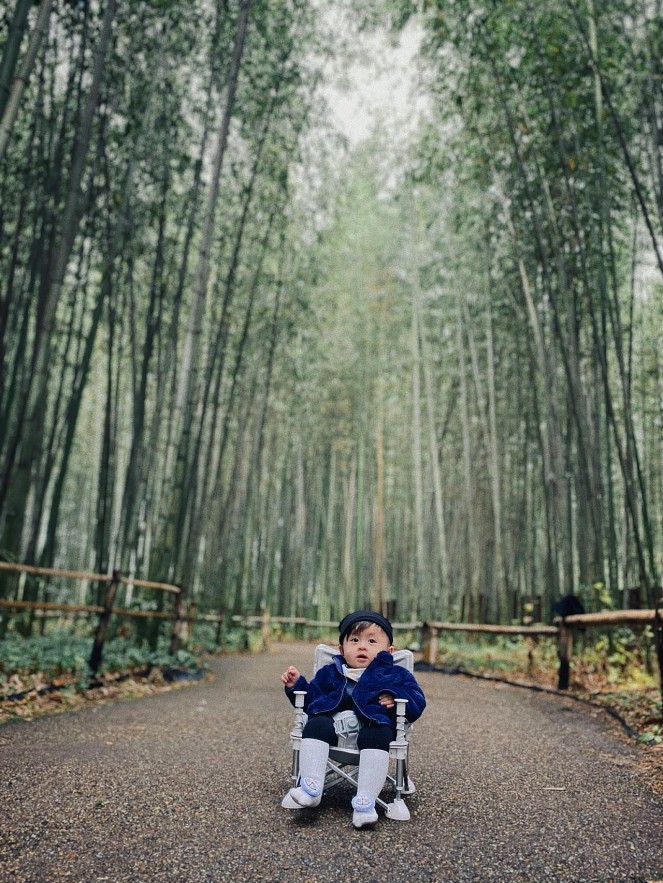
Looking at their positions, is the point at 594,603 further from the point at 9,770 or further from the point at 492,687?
the point at 9,770

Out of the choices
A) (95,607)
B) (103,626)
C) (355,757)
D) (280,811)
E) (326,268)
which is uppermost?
(326,268)

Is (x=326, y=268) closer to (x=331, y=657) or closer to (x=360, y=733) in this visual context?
(x=331, y=657)

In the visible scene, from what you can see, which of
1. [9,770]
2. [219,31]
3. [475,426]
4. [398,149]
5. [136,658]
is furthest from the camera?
[475,426]

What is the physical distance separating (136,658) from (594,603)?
347cm

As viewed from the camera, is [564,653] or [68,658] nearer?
[68,658]

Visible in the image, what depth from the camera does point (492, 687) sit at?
502cm

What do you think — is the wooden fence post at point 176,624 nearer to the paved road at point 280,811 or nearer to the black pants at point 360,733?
the paved road at point 280,811

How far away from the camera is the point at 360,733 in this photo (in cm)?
174

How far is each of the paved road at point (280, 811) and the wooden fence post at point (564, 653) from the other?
129cm

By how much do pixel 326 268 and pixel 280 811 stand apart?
9775 millimetres

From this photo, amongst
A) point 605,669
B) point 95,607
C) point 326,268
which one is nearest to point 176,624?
point 95,607

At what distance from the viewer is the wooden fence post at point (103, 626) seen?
386cm

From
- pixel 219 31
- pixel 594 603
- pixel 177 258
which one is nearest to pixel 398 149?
pixel 177 258

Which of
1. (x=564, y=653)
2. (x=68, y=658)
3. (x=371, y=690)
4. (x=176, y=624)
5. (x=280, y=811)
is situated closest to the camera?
(x=280, y=811)
